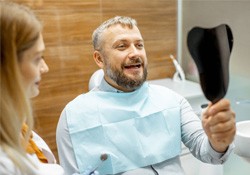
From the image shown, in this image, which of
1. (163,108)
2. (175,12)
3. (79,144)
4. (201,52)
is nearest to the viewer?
(201,52)

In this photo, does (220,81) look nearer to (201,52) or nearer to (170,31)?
(201,52)

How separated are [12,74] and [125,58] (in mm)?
790

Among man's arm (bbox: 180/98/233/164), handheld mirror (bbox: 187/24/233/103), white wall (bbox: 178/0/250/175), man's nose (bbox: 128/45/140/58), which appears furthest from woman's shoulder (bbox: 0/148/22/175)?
white wall (bbox: 178/0/250/175)

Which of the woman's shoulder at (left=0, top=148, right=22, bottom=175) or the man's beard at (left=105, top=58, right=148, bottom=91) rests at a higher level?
the woman's shoulder at (left=0, top=148, right=22, bottom=175)

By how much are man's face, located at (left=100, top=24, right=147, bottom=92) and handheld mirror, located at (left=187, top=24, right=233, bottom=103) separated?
0.74 m

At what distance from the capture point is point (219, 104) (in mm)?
785

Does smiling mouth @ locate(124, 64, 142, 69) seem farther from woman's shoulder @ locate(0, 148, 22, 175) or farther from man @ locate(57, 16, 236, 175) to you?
woman's shoulder @ locate(0, 148, 22, 175)

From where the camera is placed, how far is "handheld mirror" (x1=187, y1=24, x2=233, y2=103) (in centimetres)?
72

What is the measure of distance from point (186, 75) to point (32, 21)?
7.25 feet

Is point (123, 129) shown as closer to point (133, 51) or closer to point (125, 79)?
point (125, 79)

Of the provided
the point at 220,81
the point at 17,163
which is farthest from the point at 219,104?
the point at 17,163

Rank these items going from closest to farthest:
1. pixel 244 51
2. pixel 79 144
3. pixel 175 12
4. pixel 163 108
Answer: pixel 79 144 < pixel 163 108 < pixel 244 51 < pixel 175 12

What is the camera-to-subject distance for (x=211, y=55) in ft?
2.36

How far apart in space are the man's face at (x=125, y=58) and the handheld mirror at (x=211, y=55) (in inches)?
29.3
